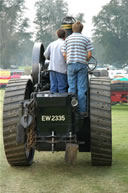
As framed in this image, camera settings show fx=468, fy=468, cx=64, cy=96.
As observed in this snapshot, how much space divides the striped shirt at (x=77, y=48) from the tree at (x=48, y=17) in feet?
207

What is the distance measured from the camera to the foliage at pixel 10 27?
65.6 meters

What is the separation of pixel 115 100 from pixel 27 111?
1136 centimetres

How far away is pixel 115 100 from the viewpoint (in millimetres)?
16812

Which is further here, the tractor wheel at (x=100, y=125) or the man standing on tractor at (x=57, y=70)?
the man standing on tractor at (x=57, y=70)

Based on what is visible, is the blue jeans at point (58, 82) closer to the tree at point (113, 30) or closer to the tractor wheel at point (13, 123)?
the tractor wheel at point (13, 123)

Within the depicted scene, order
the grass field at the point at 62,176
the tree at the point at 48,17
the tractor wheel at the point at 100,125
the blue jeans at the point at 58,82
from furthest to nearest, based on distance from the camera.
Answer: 1. the tree at the point at 48,17
2. the blue jeans at the point at 58,82
3. the tractor wheel at the point at 100,125
4. the grass field at the point at 62,176

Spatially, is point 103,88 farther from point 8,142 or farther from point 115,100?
point 115,100

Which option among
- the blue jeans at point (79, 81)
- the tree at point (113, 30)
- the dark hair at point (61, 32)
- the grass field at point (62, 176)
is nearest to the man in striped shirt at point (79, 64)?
the blue jeans at point (79, 81)

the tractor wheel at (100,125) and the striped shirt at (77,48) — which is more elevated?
the striped shirt at (77,48)

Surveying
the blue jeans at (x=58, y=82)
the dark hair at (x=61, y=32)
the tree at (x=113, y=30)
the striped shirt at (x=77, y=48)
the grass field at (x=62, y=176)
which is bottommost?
the grass field at (x=62, y=176)

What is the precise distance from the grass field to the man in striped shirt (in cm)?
84

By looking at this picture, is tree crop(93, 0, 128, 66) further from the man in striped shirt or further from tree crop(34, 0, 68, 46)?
the man in striped shirt

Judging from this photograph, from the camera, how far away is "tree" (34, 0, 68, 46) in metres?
69.1

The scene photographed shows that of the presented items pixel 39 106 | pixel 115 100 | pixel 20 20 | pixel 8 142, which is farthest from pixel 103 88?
pixel 20 20
